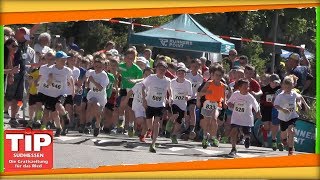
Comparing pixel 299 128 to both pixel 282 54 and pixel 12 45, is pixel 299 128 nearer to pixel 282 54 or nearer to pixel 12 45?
pixel 282 54

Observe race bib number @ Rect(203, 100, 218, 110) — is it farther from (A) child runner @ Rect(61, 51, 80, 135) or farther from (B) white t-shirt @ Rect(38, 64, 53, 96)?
(B) white t-shirt @ Rect(38, 64, 53, 96)

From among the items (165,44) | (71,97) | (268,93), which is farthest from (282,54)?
(71,97)

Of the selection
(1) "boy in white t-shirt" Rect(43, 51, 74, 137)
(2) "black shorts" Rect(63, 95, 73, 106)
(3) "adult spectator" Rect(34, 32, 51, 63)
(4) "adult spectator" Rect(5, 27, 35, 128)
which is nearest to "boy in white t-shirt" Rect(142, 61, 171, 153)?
(2) "black shorts" Rect(63, 95, 73, 106)

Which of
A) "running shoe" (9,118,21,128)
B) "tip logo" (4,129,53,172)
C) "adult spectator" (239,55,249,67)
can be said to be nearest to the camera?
"tip logo" (4,129,53,172)

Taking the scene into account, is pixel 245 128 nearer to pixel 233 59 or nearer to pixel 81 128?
pixel 233 59

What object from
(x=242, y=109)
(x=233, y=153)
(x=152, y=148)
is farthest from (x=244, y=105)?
(x=152, y=148)

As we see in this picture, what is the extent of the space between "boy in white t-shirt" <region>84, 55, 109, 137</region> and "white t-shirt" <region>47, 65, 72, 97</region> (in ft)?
1.40

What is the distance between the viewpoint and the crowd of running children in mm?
13164

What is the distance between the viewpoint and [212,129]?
14.3 m

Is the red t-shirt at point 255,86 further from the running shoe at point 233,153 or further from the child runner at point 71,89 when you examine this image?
the child runner at point 71,89

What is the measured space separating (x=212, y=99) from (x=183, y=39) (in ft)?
6.69

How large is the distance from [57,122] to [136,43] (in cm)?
147

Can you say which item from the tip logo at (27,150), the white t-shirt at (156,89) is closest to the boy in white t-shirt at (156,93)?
the white t-shirt at (156,89)

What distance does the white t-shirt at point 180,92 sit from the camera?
575 inches
